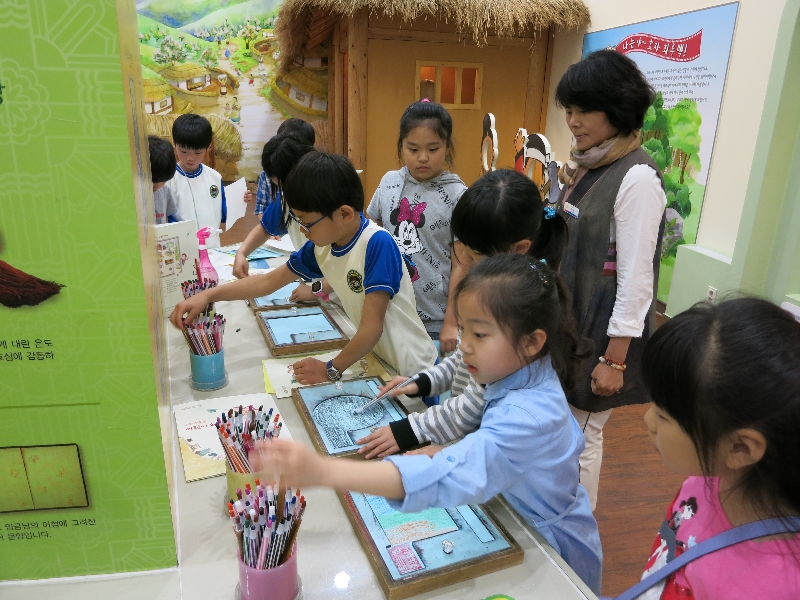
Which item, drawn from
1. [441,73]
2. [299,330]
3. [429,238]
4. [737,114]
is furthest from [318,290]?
[441,73]

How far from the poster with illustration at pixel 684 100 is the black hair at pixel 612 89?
231 centimetres

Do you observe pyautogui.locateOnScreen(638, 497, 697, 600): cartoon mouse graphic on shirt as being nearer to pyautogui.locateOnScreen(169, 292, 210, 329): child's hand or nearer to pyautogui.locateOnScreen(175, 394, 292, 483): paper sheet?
pyautogui.locateOnScreen(175, 394, 292, 483): paper sheet

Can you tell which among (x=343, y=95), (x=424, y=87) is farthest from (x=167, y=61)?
(x=424, y=87)

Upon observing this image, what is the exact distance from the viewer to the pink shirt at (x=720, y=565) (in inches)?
22.7

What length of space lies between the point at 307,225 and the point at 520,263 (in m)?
0.59

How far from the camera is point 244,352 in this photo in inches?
53.0

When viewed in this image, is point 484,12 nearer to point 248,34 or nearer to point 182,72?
point 248,34

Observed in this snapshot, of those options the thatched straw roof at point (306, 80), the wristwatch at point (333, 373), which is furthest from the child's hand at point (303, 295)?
the thatched straw roof at point (306, 80)

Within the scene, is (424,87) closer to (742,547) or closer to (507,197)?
(507,197)

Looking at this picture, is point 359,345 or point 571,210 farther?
point 571,210

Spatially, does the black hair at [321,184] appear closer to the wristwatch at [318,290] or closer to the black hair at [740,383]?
the wristwatch at [318,290]

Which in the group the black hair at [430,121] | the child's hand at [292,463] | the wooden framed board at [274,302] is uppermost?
the black hair at [430,121]

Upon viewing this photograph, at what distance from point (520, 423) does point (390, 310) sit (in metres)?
Result: 0.65

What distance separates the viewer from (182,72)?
751cm
